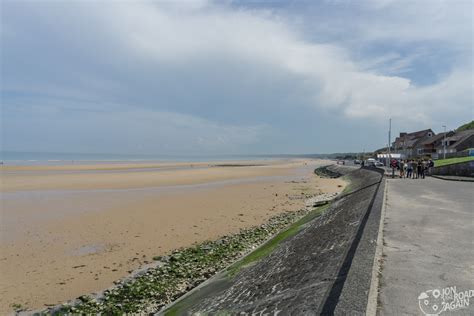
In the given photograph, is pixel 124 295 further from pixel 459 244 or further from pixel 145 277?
pixel 459 244

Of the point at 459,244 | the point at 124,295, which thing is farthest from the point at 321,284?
the point at 124,295

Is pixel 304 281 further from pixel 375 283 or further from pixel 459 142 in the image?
pixel 459 142

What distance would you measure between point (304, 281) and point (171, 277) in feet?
14.2

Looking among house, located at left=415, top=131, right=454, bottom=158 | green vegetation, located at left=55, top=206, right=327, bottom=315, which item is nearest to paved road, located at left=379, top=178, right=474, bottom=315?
green vegetation, located at left=55, top=206, right=327, bottom=315

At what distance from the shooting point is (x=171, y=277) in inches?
330

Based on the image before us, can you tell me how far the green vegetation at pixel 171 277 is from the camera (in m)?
6.88

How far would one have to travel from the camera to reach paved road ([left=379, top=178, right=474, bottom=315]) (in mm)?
4285

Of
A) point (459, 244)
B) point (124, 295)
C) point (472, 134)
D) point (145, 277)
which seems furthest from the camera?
point (472, 134)

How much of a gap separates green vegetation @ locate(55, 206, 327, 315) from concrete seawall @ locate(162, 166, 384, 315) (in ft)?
1.85

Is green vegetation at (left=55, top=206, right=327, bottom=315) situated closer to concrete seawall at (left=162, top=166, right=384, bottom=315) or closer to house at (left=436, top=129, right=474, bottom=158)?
concrete seawall at (left=162, top=166, right=384, bottom=315)

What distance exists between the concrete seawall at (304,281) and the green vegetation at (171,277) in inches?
22.2

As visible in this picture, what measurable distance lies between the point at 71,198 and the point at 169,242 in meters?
13.6

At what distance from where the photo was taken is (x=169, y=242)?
11.9 m

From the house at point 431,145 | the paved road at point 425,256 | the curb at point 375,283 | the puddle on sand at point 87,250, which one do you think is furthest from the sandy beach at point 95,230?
the house at point 431,145
